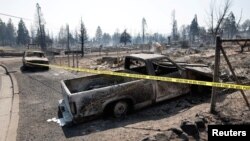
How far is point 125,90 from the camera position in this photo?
277 inches

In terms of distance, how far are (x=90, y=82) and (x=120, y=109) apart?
1.90 metres

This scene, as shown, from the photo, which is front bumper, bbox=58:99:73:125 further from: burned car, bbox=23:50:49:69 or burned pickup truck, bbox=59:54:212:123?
burned car, bbox=23:50:49:69

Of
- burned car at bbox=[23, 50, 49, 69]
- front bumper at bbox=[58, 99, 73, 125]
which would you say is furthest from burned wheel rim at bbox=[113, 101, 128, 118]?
burned car at bbox=[23, 50, 49, 69]

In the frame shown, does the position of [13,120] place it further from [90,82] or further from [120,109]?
[120,109]

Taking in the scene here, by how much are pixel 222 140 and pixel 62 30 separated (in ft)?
355

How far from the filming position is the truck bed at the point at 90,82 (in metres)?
8.20

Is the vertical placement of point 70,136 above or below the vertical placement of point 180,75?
below

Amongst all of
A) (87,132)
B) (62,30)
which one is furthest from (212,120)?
(62,30)

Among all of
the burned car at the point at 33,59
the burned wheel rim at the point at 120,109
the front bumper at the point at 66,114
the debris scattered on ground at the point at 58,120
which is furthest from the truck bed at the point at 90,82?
the burned car at the point at 33,59

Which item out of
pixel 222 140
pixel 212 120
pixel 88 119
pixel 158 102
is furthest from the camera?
pixel 158 102

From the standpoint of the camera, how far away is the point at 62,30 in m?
107

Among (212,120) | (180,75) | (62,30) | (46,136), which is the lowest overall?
(46,136)

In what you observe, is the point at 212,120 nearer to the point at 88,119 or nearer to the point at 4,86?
the point at 88,119

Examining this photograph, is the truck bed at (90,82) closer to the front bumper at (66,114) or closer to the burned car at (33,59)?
the front bumper at (66,114)
